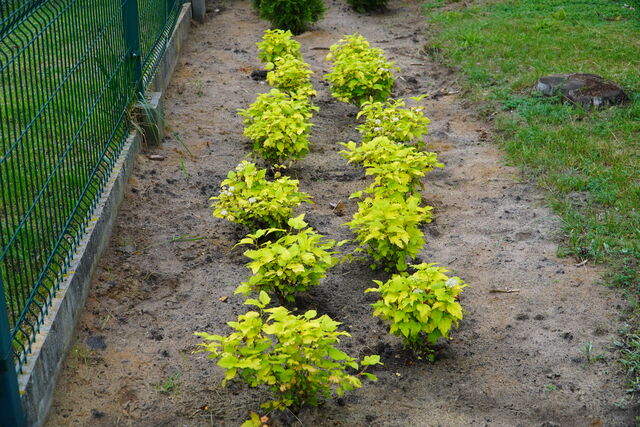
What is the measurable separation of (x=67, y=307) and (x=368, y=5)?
9250 mm

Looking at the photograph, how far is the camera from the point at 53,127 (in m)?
4.39

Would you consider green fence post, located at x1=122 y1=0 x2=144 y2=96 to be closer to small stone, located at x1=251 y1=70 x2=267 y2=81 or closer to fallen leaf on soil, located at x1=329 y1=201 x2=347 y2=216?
fallen leaf on soil, located at x1=329 y1=201 x2=347 y2=216

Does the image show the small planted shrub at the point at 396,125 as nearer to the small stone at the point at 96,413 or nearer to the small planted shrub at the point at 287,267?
the small planted shrub at the point at 287,267

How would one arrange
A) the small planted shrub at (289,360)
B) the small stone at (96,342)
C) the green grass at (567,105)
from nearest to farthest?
the small planted shrub at (289,360) < the small stone at (96,342) < the green grass at (567,105)

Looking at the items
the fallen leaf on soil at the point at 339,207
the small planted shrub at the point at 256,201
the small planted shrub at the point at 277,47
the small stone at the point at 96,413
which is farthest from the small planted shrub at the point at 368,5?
the small stone at the point at 96,413

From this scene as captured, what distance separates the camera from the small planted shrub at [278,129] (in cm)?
620

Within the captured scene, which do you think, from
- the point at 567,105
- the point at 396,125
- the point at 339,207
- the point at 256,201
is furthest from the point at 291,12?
the point at 256,201

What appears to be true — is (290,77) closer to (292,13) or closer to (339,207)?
(339,207)

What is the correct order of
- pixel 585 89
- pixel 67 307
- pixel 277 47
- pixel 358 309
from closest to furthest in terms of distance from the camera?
pixel 67 307, pixel 358 309, pixel 585 89, pixel 277 47

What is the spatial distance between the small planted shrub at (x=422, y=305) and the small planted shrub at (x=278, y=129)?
2.36 metres

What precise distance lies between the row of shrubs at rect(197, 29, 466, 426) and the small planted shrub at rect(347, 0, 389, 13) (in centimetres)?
507

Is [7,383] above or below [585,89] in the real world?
above

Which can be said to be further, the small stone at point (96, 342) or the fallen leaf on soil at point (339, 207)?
the fallen leaf on soil at point (339, 207)

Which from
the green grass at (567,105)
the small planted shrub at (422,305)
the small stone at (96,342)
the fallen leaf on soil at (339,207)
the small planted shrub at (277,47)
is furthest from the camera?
the small planted shrub at (277,47)
